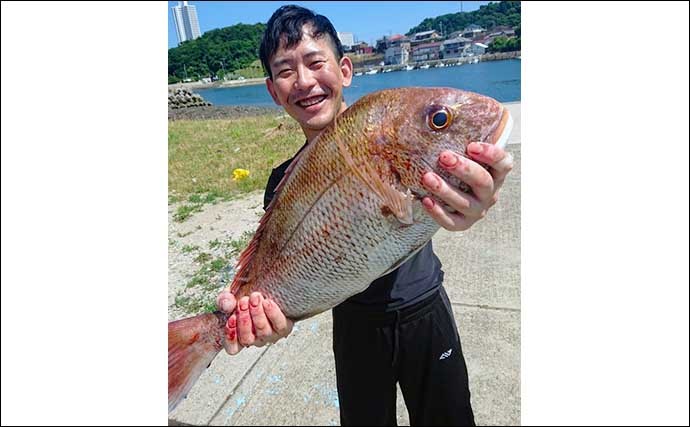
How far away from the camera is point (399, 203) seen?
2.71 feet

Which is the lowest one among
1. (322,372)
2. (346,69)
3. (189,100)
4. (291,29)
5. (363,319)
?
(322,372)

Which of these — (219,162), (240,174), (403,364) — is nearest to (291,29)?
(403,364)

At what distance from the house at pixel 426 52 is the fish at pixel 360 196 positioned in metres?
2.67

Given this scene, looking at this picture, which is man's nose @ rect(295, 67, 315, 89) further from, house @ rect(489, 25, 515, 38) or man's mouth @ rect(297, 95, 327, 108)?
house @ rect(489, 25, 515, 38)

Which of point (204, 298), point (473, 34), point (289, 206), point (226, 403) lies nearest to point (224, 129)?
point (473, 34)

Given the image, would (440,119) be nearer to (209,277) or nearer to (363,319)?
(363,319)

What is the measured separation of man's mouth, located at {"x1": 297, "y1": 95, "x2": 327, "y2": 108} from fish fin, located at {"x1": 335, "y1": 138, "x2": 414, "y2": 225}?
0.35 m

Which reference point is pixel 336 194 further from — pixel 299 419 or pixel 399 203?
pixel 299 419

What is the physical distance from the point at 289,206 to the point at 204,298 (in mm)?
1310

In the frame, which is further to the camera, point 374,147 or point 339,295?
point 339,295

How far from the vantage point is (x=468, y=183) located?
0.78 meters

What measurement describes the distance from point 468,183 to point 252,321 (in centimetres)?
57

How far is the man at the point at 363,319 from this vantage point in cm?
110

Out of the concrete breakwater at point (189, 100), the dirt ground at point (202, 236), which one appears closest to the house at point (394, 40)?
the dirt ground at point (202, 236)
